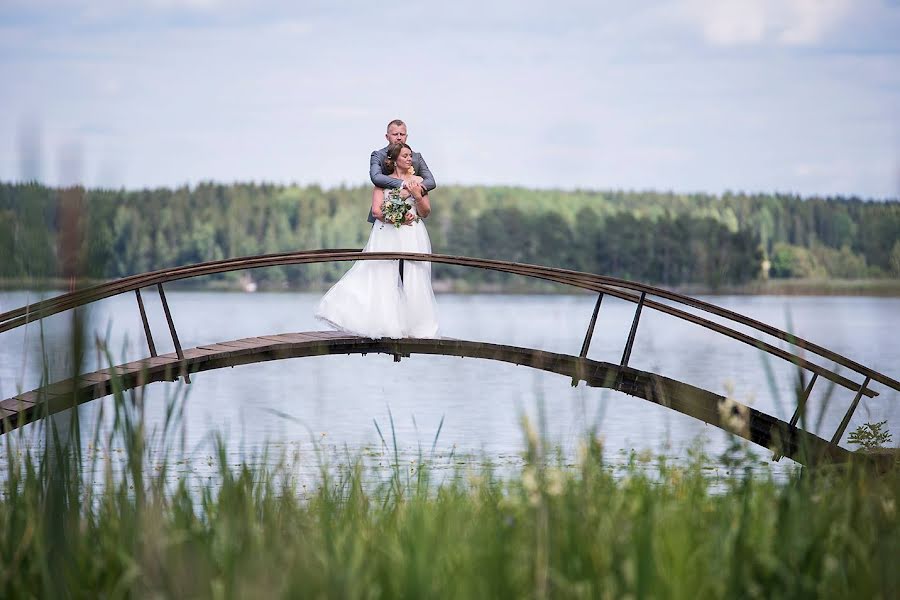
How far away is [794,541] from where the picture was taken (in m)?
3.59

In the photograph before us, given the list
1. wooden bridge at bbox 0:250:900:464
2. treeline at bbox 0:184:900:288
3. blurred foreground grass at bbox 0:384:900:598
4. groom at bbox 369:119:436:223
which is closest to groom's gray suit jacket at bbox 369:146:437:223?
groom at bbox 369:119:436:223

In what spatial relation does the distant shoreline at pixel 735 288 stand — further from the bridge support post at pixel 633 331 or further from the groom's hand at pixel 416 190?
the bridge support post at pixel 633 331

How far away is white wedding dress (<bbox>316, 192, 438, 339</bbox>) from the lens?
360 inches

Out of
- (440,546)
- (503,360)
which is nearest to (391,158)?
(503,360)

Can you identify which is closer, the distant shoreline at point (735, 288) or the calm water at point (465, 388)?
the calm water at point (465, 388)

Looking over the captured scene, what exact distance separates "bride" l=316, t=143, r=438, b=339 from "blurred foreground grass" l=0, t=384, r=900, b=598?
4899 mm

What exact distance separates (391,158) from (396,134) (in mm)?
→ 196

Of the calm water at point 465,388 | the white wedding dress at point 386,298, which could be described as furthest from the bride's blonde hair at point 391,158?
the calm water at point 465,388

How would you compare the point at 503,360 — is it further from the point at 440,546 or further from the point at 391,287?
the point at 440,546

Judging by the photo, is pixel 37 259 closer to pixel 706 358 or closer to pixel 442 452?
pixel 442 452

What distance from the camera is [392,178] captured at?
31.2ft

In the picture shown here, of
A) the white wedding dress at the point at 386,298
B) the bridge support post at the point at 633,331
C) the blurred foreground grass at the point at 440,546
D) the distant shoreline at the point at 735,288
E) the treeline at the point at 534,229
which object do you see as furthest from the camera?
the distant shoreline at the point at 735,288

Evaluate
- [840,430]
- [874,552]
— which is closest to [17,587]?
[874,552]

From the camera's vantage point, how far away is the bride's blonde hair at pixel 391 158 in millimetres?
9570
